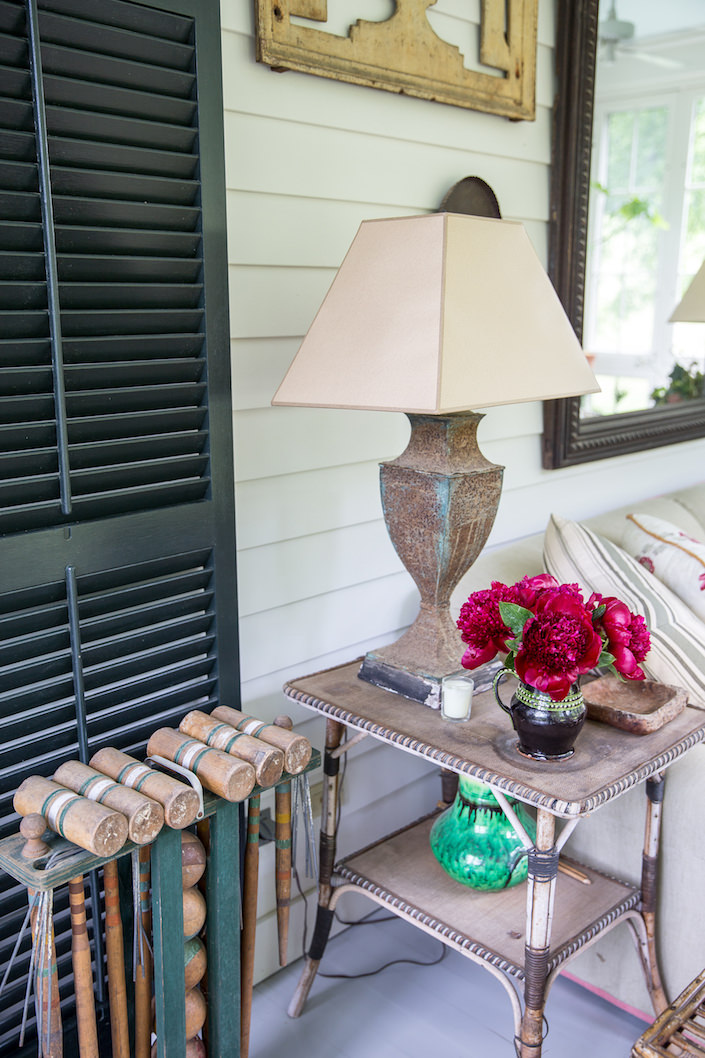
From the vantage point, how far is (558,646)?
1.32m

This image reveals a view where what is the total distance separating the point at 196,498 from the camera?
1533 mm

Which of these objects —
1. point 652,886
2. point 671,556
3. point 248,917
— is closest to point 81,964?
point 248,917

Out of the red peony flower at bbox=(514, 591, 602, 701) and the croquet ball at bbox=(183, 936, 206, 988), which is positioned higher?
the red peony flower at bbox=(514, 591, 602, 701)

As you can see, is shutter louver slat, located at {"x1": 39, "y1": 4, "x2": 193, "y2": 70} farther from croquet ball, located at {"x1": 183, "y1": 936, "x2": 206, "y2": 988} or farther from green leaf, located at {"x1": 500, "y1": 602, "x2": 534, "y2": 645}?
croquet ball, located at {"x1": 183, "y1": 936, "x2": 206, "y2": 988}

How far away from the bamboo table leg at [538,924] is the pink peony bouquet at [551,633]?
0.22 m

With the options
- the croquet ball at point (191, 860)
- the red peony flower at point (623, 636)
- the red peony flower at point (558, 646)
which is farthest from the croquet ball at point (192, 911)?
the red peony flower at point (623, 636)

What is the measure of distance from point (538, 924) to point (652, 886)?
16.3 inches

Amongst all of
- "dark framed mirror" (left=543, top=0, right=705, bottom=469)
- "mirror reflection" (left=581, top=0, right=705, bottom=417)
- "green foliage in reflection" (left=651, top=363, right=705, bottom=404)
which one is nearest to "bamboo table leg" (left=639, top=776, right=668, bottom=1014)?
"dark framed mirror" (left=543, top=0, right=705, bottom=469)

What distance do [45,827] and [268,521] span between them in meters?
0.77

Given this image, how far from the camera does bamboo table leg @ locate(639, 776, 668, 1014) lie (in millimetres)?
1682

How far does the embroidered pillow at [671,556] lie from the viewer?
2061 millimetres

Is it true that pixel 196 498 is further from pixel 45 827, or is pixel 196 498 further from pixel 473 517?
pixel 45 827

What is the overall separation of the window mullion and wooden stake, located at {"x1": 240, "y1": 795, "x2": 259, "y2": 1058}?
57 centimetres

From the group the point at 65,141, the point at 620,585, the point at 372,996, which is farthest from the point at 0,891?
the point at 620,585
